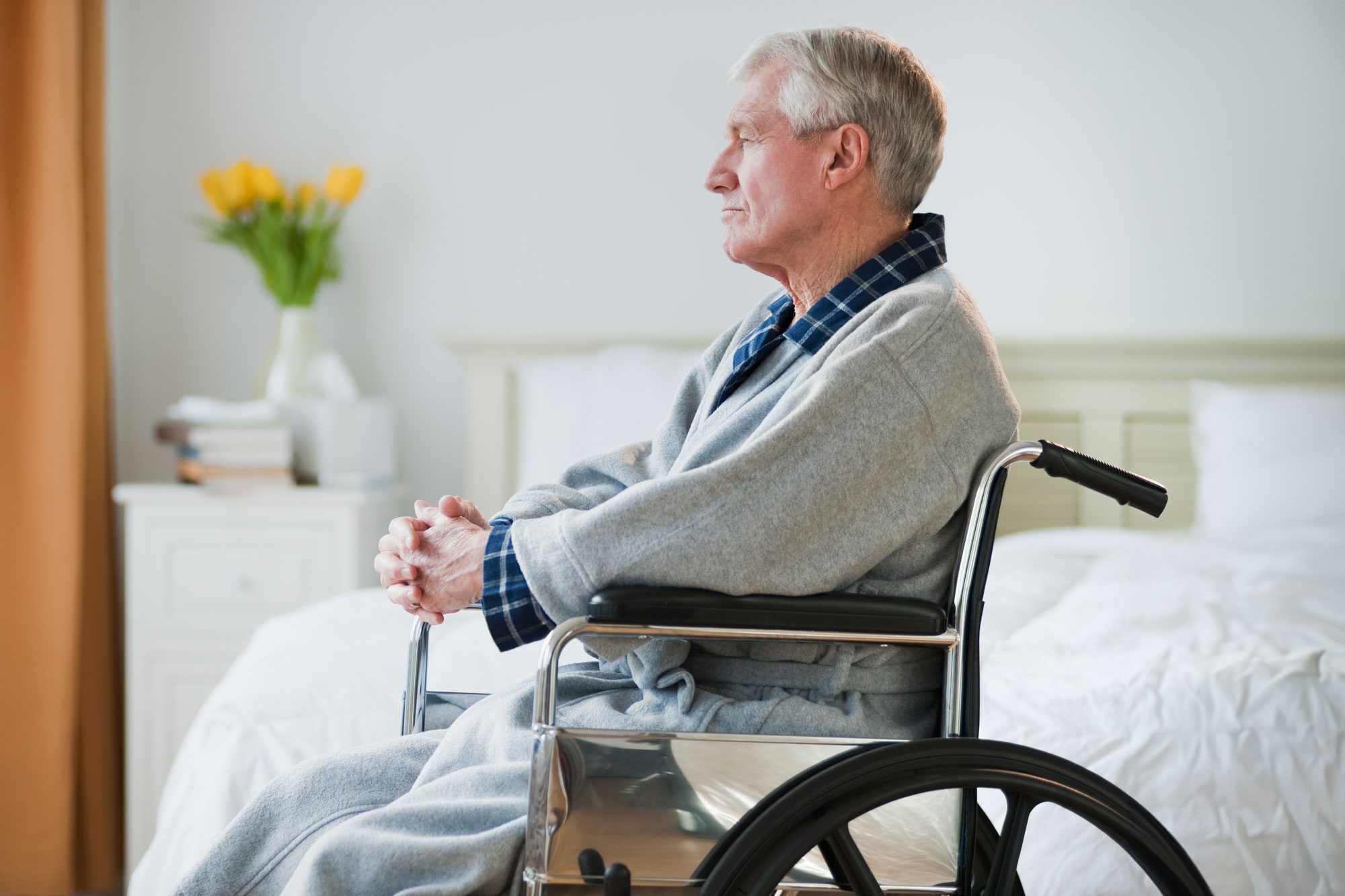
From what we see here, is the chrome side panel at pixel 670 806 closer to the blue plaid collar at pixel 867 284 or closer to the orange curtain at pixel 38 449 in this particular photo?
the blue plaid collar at pixel 867 284

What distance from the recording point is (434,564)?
1185 mm

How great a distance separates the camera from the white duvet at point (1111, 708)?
1.36 metres

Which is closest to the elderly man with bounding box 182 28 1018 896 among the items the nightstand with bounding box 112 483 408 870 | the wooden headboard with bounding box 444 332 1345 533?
the nightstand with bounding box 112 483 408 870

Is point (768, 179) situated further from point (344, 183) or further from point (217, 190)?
point (217, 190)

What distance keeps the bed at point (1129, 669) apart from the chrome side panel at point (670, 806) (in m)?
0.41

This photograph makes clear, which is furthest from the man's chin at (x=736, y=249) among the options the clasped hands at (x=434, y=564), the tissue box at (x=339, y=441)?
the tissue box at (x=339, y=441)

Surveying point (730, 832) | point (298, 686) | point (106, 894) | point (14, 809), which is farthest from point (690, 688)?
point (106, 894)

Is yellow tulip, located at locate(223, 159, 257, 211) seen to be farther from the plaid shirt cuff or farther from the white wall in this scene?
the plaid shirt cuff

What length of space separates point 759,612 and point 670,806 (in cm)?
16

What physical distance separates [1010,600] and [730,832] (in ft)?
3.79

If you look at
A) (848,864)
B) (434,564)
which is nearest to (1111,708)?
(848,864)

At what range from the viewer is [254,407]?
280 centimetres

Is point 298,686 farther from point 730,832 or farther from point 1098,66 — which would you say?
point 1098,66

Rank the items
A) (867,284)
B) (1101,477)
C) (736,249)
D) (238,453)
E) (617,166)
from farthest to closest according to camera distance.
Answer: (617,166) < (238,453) < (736,249) < (867,284) < (1101,477)
